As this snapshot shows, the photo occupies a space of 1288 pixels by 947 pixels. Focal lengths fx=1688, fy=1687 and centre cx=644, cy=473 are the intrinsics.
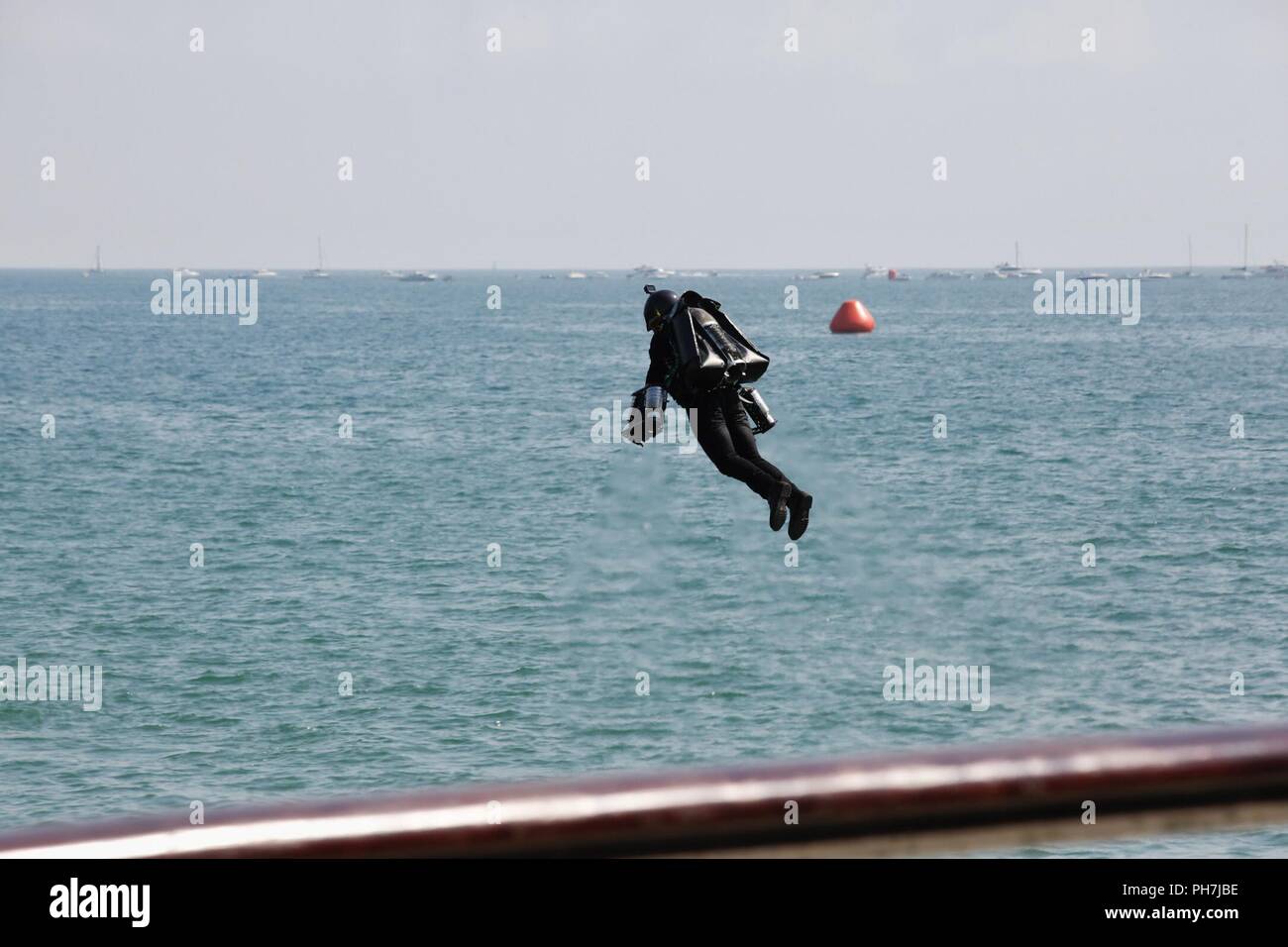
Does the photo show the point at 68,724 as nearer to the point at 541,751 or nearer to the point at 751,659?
the point at 541,751

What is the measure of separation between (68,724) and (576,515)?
32.6 m

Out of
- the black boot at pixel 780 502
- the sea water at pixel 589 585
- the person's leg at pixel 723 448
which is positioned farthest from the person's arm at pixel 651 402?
the sea water at pixel 589 585

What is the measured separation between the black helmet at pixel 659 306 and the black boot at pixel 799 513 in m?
1.41

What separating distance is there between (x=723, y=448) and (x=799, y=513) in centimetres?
62

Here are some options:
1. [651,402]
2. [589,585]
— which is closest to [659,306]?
[651,402]

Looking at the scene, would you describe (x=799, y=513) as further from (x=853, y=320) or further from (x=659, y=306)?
(x=853, y=320)

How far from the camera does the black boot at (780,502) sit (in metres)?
10.3

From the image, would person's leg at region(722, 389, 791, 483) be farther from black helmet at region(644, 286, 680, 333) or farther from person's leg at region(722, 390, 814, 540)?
black helmet at region(644, 286, 680, 333)

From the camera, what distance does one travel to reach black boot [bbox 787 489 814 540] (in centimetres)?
1015

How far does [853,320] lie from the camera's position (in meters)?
147

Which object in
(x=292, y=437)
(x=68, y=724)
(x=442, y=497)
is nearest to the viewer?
(x=68, y=724)

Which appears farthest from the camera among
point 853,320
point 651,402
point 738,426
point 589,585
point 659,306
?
point 853,320
